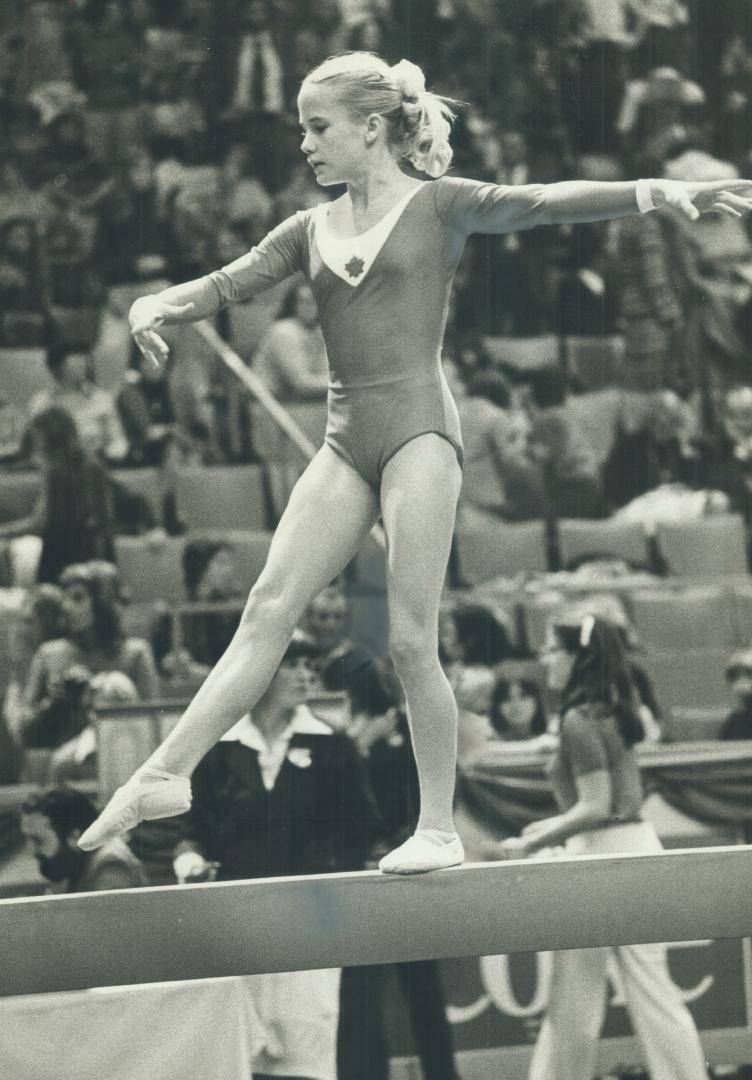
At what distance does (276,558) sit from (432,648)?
0.32m

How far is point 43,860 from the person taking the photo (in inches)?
183

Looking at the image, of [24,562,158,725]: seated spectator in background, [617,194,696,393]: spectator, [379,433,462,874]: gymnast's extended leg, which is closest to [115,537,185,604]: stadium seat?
[24,562,158,725]: seated spectator in background

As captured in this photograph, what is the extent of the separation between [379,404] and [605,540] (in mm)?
3901

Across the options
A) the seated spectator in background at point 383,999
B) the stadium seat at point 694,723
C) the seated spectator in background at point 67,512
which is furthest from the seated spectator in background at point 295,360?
the seated spectator in background at point 383,999

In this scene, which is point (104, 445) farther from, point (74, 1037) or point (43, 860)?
point (74, 1037)

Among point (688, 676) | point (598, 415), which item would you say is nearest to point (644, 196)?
point (688, 676)

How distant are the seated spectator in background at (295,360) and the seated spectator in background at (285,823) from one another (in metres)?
2.33

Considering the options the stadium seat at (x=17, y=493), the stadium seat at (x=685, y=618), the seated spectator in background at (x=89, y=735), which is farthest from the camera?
the stadium seat at (x=17, y=493)

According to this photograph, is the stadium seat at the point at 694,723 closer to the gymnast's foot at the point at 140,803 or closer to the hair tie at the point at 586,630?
the hair tie at the point at 586,630

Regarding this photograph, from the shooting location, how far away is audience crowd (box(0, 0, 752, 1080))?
225 inches

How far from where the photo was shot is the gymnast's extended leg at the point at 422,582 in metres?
2.82

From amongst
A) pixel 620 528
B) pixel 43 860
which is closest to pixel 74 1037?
pixel 43 860

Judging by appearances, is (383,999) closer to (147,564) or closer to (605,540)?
(147,564)

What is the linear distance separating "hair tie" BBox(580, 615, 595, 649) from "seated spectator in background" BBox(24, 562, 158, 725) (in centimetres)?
159
